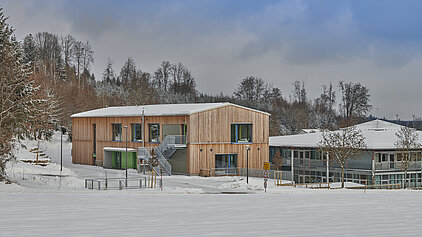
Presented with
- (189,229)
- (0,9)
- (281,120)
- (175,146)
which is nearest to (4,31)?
(0,9)

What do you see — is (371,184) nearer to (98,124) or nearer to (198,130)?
(198,130)

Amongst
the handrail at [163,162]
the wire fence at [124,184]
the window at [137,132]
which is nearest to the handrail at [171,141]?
the handrail at [163,162]

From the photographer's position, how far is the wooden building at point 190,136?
40.5 meters

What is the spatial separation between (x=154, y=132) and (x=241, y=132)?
8.04m

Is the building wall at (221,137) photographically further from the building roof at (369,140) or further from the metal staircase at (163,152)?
the building roof at (369,140)

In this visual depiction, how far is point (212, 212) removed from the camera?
437 inches

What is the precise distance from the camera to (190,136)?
4012 centimetres

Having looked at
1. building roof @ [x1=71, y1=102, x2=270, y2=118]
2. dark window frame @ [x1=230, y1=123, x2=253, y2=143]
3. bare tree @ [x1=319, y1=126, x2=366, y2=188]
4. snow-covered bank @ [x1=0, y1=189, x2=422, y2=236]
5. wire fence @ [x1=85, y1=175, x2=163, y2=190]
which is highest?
building roof @ [x1=71, y1=102, x2=270, y2=118]

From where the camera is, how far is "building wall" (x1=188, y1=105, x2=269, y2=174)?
4031cm

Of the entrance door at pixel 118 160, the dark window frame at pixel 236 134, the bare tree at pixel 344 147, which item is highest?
the dark window frame at pixel 236 134

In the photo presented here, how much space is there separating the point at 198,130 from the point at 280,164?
478 inches

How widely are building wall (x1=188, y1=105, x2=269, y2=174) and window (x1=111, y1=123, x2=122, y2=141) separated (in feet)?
30.7

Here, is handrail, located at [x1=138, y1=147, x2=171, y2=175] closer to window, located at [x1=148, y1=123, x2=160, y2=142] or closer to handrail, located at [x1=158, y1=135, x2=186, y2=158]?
handrail, located at [x1=158, y1=135, x2=186, y2=158]

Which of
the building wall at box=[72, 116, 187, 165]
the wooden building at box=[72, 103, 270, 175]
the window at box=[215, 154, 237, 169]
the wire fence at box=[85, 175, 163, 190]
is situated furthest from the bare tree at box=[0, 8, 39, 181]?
the window at box=[215, 154, 237, 169]
